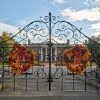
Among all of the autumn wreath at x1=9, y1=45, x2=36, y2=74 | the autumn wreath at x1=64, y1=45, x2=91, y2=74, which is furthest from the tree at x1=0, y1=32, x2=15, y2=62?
the autumn wreath at x1=64, y1=45, x2=91, y2=74

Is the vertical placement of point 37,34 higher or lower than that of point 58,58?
higher

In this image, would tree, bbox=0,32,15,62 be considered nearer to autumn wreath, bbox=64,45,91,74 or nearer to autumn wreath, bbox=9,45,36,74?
autumn wreath, bbox=9,45,36,74

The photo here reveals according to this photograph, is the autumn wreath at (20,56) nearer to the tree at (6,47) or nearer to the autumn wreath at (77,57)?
the tree at (6,47)

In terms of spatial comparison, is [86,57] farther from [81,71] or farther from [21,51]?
[21,51]

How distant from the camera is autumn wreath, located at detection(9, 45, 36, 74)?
8.12 metres

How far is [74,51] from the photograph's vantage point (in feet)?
26.9

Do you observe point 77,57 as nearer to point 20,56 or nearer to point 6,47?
point 20,56

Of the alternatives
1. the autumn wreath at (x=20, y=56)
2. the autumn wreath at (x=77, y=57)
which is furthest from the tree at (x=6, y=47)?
the autumn wreath at (x=77, y=57)

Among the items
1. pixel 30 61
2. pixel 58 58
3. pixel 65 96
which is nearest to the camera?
pixel 65 96

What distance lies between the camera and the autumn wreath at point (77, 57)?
8.16 meters

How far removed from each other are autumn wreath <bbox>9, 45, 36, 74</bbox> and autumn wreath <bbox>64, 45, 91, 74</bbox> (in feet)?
3.03

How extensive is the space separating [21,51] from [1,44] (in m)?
0.57

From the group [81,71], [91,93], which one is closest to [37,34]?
[81,71]

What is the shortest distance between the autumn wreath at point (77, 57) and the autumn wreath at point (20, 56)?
0.92m
